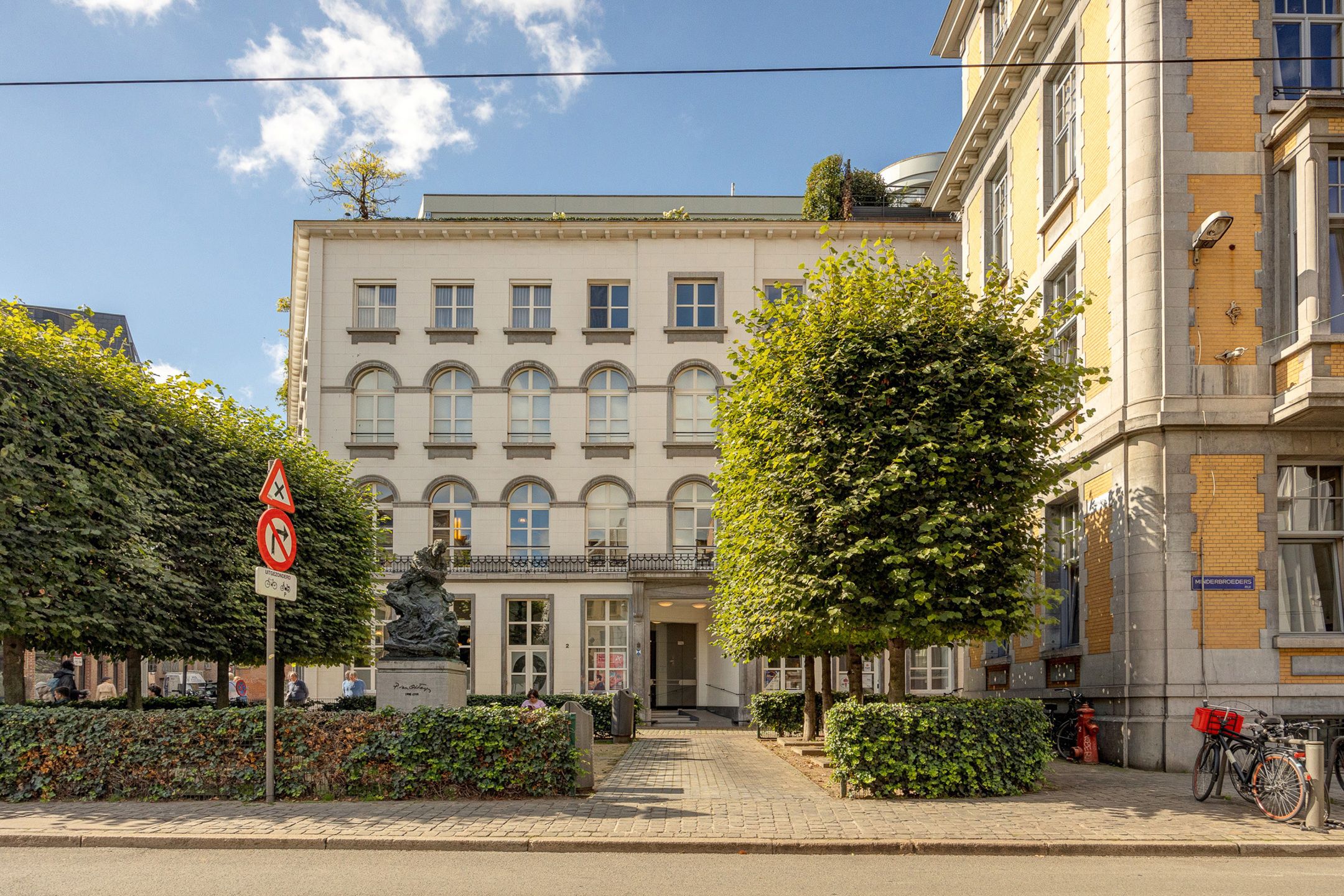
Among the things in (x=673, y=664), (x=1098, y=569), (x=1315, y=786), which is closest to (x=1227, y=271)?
(x=1098, y=569)

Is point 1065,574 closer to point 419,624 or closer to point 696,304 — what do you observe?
point 419,624

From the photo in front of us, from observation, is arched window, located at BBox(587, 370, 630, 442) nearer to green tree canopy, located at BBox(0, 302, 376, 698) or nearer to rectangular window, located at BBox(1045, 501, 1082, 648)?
green tree canopy, located at BBox(0, 302, 376, 698)

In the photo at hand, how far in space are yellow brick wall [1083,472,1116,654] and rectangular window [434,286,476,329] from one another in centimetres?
2365

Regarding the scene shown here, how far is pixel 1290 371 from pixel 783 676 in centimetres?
2279

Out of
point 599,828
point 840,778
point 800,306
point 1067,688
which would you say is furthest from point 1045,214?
point 599,828

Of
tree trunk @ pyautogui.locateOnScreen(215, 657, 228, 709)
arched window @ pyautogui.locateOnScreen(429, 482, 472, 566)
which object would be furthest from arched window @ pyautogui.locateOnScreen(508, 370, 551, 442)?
tree trunk @ pyautogui.locateOnScreen(215, 657, 228, 709)

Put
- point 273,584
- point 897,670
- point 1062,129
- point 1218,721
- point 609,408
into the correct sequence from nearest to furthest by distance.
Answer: point 273,584 → point 1218,721 → point 897,670 → point 1062,129 → point 609,408

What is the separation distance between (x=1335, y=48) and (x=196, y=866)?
18411 mm

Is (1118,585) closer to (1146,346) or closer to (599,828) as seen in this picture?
(1146,346)

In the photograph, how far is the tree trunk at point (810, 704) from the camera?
909 inches

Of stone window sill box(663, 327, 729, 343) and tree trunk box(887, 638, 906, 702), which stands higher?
stone window sill box(663, 327, 729, 343)

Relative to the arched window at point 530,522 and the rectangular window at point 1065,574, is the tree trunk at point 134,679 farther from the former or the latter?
the arched window at point 530,522

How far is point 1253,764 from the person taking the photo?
12164 mm

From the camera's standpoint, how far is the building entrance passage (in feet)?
135
